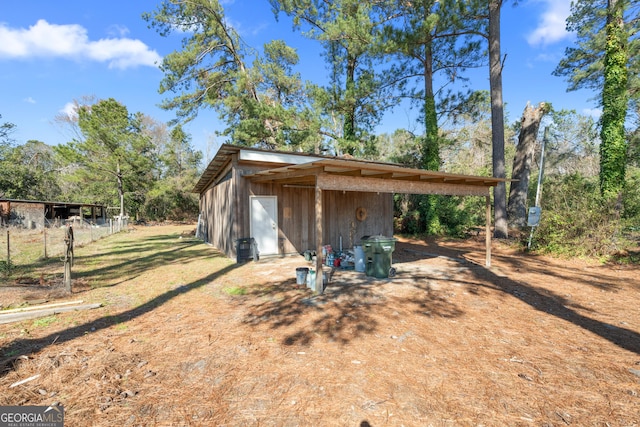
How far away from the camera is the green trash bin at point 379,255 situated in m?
5.84

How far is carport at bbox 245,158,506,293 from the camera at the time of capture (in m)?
4.96

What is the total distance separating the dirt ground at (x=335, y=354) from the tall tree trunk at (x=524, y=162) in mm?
8095

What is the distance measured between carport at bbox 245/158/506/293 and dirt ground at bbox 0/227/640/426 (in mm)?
1583

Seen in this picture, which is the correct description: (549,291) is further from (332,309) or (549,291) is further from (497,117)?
(497,117)

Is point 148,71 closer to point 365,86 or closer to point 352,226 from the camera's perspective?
point 365,86

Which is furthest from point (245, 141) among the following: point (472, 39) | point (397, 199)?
point (472, 39)

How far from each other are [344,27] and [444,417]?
13.8 m

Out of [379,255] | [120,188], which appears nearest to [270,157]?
[379,255]

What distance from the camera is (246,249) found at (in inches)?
312

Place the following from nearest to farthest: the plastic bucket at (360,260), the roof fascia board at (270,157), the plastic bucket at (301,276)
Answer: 1. the plastic bucket at (301,276)
2. the plastic bucket at (360,260)
3. the roof fascia board at (270,157)

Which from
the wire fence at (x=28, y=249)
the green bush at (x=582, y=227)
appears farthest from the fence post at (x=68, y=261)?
the green bush at (x=582, y=227)

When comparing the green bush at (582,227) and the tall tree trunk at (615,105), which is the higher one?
the tall tree trunk at (615,105)

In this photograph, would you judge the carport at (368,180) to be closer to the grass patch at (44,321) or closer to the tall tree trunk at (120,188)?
the grass patch at (44,321)

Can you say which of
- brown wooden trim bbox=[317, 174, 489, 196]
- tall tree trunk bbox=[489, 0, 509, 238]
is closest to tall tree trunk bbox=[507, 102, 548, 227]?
tall tree trunk bbox=[489, 0, 509, 238]
